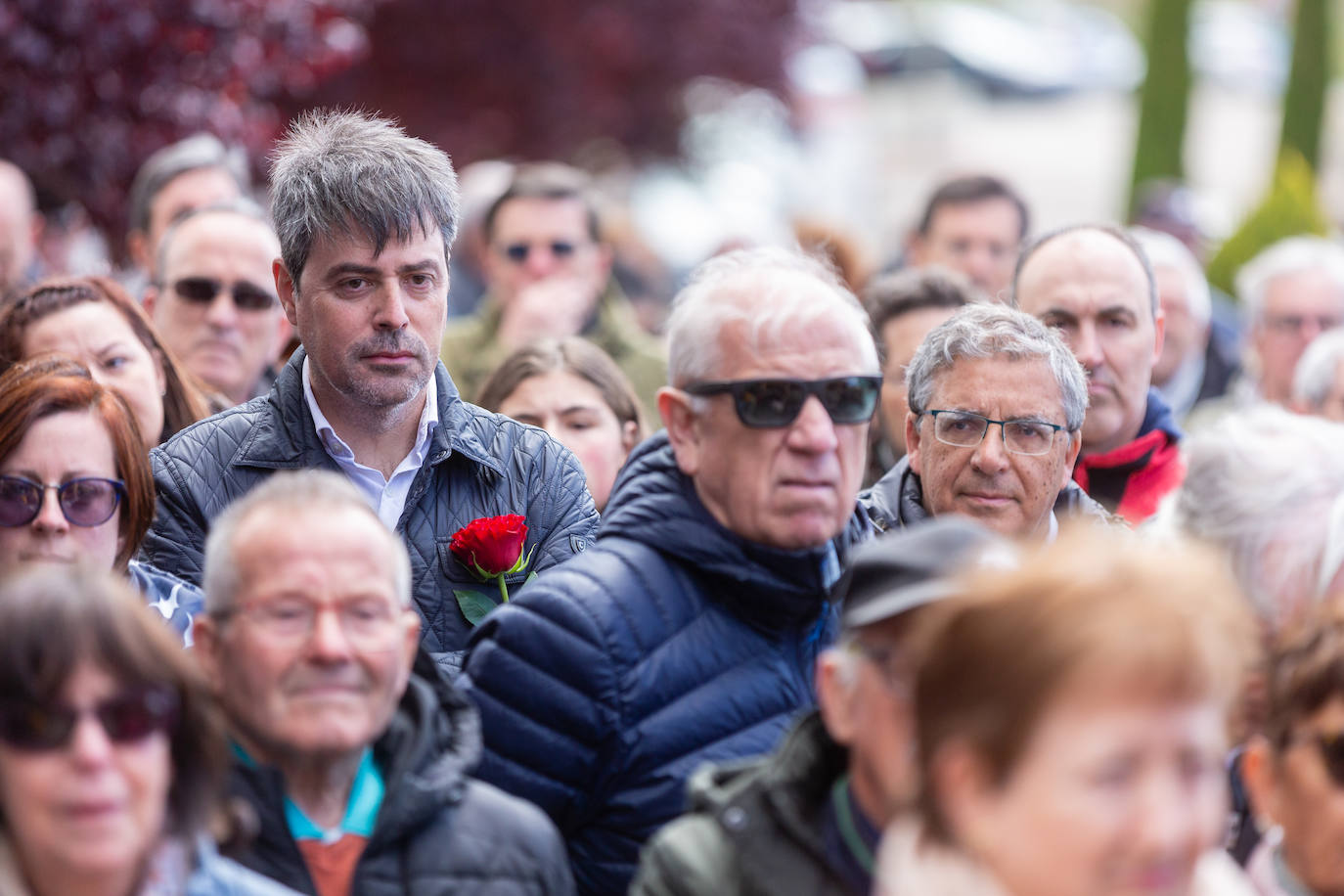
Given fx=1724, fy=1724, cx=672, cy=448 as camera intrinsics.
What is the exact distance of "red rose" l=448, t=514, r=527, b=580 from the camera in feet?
12.6

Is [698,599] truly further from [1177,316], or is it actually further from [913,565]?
[1177,316]

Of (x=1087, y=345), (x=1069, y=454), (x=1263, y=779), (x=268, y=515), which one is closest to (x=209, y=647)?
(x=268, y=515)

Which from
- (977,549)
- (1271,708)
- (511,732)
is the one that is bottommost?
(511,732)

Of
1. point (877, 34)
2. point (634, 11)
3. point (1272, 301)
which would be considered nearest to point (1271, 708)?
point (1272, 301)

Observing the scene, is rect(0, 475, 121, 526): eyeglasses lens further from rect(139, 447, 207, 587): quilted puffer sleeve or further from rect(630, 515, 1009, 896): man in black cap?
rect(630, 515, 1009, 896): man in black cap

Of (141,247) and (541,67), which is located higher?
(541,67)

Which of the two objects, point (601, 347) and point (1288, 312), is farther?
point (1288, 312)

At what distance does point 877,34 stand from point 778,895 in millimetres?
24726

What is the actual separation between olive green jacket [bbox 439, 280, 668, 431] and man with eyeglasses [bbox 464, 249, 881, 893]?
10.6 feet

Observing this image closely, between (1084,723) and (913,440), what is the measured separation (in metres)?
2.15

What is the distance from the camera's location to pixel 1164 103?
2058 centimetres

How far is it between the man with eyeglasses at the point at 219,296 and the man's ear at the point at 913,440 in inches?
92.7

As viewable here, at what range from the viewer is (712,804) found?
279 centimetres

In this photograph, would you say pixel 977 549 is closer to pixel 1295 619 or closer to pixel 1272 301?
pixel 1295 619
